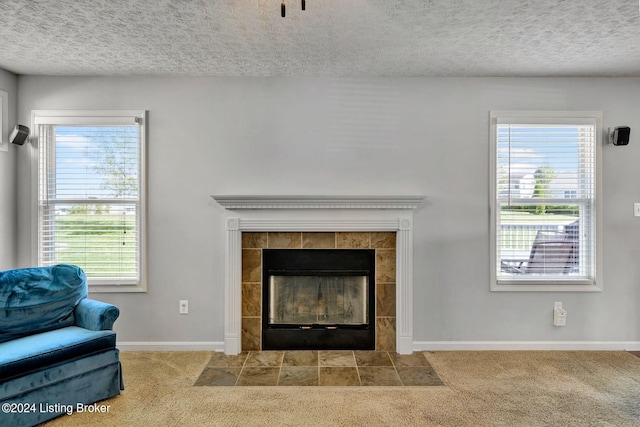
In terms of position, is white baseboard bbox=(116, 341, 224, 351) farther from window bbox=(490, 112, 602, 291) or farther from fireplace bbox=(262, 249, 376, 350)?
window bbox=(490, 112, 602, 291)

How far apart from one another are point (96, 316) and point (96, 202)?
123 cm

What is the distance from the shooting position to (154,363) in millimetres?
3051

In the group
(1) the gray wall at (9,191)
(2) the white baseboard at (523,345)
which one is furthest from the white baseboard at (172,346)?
(2) the white baseboard at (523,345)

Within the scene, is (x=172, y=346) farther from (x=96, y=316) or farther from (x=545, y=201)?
(x=545, y=201)

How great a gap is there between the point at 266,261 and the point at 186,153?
1215 millimetres

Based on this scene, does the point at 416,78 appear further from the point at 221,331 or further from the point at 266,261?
the point at 221,331

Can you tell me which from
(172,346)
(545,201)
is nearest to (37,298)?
(172,346)

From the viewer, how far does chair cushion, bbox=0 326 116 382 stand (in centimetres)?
209

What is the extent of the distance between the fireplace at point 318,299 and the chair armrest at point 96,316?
123cm

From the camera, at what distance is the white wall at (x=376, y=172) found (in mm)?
3318

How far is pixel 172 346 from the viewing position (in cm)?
332

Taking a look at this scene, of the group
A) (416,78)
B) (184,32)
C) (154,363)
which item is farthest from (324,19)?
(154,363)

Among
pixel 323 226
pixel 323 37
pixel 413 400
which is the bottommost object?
pixel 413 400

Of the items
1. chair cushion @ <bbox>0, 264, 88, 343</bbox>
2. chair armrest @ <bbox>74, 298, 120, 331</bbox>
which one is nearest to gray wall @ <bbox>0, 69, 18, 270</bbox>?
chair cushion @ <bbox>0, 264, 88, 343</bbox>
